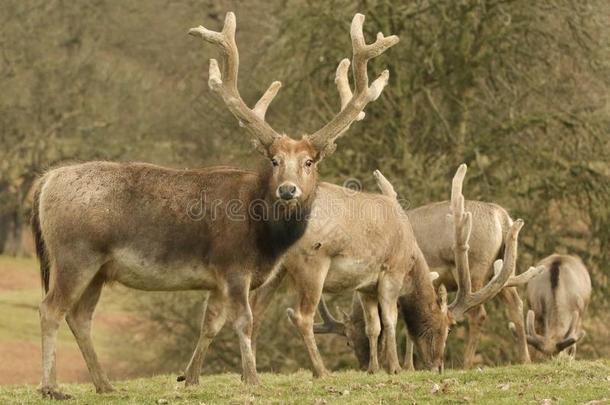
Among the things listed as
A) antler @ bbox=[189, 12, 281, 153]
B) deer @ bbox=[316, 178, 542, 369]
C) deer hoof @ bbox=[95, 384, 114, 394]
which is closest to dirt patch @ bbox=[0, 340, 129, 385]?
deer @ bbox=[316, 178, 542, 369]

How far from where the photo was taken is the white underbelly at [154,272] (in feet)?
38.1

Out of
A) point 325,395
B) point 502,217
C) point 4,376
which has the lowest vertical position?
point 4,376

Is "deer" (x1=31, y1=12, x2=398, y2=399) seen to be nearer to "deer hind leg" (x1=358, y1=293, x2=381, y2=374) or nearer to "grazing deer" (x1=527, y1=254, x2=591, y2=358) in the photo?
"deer hind leg" (x1=358, y1=293, x2=381, y2=374)

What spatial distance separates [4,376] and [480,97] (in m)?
12.4

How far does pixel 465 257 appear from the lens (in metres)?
14.7

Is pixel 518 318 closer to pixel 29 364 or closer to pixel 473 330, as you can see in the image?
pixel 473 330

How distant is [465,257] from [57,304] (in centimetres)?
552

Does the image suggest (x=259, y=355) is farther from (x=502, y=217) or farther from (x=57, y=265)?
(x=57, y=265)

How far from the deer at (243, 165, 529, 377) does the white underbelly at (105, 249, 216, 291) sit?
6.55 feet

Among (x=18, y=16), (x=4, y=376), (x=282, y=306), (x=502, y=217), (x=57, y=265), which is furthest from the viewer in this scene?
(x=18, y=16)

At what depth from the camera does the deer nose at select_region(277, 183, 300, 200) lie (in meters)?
11.6

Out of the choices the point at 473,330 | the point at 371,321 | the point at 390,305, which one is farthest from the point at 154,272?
the point at 473,330

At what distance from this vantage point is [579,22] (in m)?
24.2

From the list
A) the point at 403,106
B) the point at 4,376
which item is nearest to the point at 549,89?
the point at 403,106
